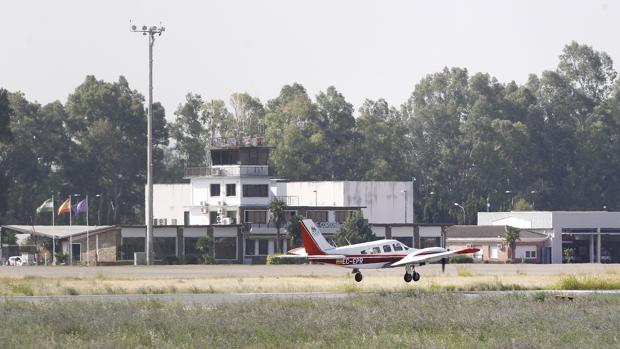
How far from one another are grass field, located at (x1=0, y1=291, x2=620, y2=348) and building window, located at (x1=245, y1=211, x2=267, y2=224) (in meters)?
82.1

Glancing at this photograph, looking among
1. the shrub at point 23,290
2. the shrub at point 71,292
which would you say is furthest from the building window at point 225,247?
the shrub at point 71,292

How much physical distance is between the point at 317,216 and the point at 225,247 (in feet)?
32.8

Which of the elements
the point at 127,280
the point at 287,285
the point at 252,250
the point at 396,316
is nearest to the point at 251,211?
the point at 252,250

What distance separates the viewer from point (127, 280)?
77625 mm

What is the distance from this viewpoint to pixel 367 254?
6894 centimetres

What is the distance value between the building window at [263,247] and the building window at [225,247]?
8.06ft

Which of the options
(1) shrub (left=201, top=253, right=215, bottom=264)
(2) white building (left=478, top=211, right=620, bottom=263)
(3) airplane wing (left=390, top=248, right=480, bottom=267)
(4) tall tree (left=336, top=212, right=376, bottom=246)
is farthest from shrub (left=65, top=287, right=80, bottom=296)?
(2) white building (left=478, top=211, right=620, bottom=263)

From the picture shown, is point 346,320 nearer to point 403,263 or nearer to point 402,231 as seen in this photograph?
point 403,263

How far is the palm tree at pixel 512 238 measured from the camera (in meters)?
132

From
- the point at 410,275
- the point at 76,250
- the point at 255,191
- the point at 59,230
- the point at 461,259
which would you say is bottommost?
the point at 461,259

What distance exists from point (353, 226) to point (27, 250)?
2954 centimetres

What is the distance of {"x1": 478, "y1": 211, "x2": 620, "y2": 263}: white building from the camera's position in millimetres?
136250

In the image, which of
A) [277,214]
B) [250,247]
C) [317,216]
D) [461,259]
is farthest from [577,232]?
[250,247]

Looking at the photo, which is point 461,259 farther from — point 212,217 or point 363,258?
point 363,258
